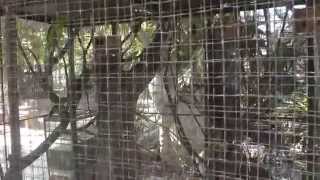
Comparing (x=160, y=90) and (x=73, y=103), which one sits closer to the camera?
(x=160, y=90)

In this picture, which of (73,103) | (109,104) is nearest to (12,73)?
(73,103)

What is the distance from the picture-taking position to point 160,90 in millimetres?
1279

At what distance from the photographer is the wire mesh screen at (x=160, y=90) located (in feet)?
3.59

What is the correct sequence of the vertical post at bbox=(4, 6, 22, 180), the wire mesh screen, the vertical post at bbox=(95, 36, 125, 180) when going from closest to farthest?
1. the wire mesh screen
2. the vertical post at bbox=(95, 36, 125, 180)
3. the vertical post at bbox=(4, 6, 22, 180)

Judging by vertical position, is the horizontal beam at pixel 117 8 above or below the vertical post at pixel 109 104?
above

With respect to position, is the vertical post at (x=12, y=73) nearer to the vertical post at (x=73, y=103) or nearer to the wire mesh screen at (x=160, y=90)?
the wire mesh screen at (x=160, y=90)

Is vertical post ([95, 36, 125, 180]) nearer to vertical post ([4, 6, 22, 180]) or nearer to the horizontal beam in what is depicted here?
the horizontal beam

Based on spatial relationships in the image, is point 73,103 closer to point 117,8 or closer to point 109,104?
point 109,104

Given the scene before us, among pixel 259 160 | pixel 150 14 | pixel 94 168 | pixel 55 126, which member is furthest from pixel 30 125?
pixel 259 160

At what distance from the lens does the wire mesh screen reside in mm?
1094

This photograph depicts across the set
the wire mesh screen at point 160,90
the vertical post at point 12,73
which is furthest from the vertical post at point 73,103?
the vertical post at point 12,73

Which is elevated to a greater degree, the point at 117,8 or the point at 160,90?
the point at 117,8

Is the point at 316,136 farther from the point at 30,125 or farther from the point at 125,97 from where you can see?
the point at 30,125

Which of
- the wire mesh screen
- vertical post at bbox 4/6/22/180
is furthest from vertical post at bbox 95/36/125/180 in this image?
vertical post at bbox 4/6/22/180
